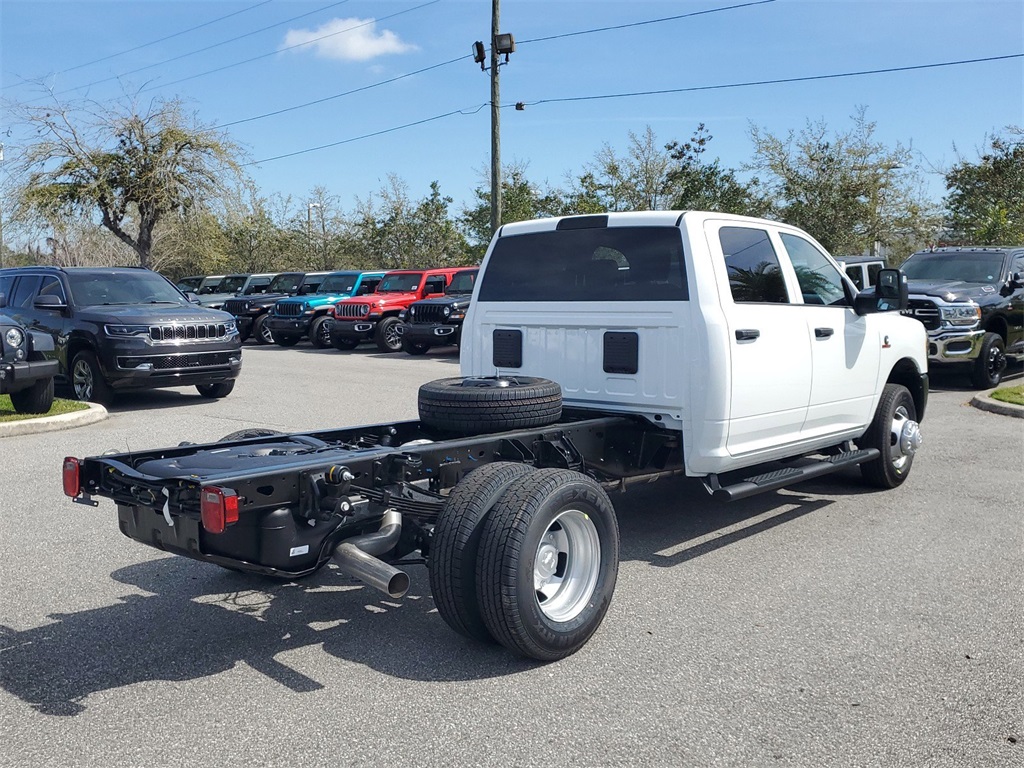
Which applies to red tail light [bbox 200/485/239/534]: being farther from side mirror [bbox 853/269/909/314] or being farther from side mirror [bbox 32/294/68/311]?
side mirror [bbox 32/294/68/311]

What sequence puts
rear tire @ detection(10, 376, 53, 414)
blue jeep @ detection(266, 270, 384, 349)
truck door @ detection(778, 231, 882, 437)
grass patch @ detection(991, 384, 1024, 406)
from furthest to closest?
1. blue jeep @ detection(266, 270, 384, 349)
2. grass patch @ detection(991, 384, 1024, 406)
3. rear tire @ detection(10, 376, 53, 414)
4. truck door @ detection(778, 231, 882, 437)

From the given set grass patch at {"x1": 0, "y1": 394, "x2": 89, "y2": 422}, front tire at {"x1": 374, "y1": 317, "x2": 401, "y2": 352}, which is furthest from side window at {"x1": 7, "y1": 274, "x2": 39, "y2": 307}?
front tire at {"x1": 374, "y1": 317, "x2": 401, "y2": 352}

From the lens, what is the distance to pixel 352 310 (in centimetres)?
2191

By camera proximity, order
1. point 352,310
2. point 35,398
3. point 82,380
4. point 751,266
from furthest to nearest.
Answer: point 352,310 < point 82,380 < point 35,398 < point 751,266

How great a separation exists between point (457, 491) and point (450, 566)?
35 cm

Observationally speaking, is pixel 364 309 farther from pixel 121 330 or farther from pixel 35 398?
pixel 35 398

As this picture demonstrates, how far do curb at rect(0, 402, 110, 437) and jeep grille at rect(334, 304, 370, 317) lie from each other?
10417 millimetres

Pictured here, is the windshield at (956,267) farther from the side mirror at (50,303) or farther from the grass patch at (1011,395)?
the side mirror at (50,303)

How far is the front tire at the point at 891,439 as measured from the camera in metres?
7.29

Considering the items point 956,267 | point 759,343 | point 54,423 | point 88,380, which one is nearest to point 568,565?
point 759,343

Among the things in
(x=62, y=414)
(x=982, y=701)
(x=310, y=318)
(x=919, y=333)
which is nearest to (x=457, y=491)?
(x=982, y=701)

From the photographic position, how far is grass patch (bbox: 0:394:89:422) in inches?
423

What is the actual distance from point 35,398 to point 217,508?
8.45 metres

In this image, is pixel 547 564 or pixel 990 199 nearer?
pixel 547 564
